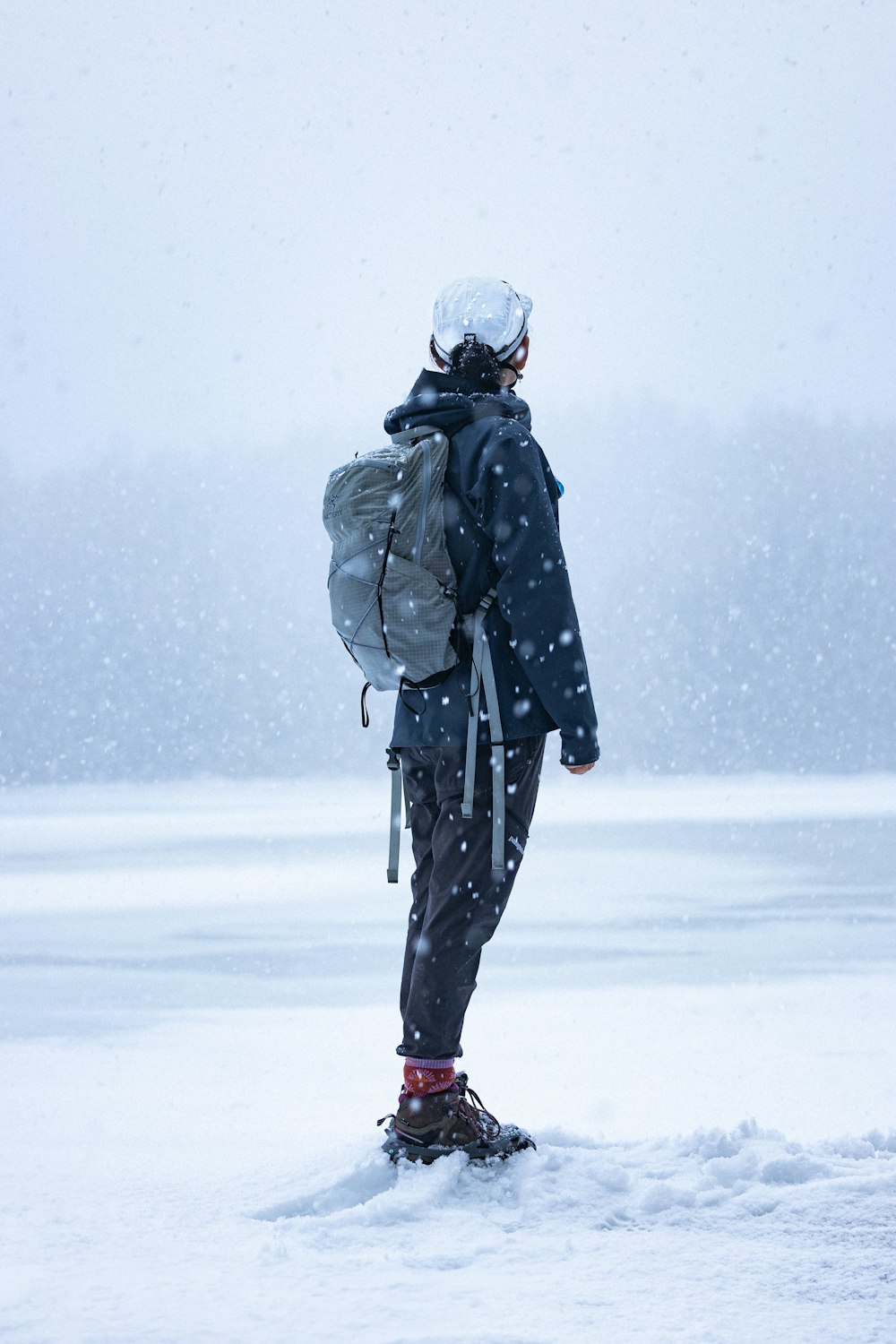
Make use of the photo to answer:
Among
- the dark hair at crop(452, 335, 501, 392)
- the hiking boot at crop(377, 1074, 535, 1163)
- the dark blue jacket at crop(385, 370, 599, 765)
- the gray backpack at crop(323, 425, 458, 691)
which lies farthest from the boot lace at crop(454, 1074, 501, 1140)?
the dark hair at crop(452, 335, 501, 392)

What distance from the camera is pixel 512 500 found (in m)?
2.72

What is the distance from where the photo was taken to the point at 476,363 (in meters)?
2.96

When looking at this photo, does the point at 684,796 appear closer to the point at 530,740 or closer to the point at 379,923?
the point at 379,923

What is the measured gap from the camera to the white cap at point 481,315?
296 cm

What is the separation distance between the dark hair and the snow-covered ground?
5.38ft

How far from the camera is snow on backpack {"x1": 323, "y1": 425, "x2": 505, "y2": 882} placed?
8.91 feet

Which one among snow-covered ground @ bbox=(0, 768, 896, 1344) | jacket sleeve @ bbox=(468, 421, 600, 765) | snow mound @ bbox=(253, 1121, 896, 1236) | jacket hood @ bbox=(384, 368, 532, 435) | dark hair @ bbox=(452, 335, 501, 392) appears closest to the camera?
snow-covered ground @ bbox=(0, 768, 896, 1344)

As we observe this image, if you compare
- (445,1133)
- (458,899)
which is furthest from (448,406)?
(445,1133)

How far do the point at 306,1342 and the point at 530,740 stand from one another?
1.27m

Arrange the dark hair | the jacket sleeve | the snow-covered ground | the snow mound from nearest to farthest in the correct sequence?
the snow-covered ground < the snow mound < the jacket sleeve < the dark hair

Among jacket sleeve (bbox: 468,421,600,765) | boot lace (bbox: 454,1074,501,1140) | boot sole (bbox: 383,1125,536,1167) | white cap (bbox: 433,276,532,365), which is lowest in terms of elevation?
boot sole (bbox: 383,1125,536,1167)

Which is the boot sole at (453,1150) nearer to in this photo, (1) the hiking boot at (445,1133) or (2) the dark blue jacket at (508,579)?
(1) the hiking boot at (445,1133)

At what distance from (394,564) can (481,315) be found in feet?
2.08

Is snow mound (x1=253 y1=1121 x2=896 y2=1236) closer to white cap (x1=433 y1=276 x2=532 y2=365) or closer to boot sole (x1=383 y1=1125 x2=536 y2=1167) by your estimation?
boot sole (x1=383 y1=1125 x2=536 y2=1167)
